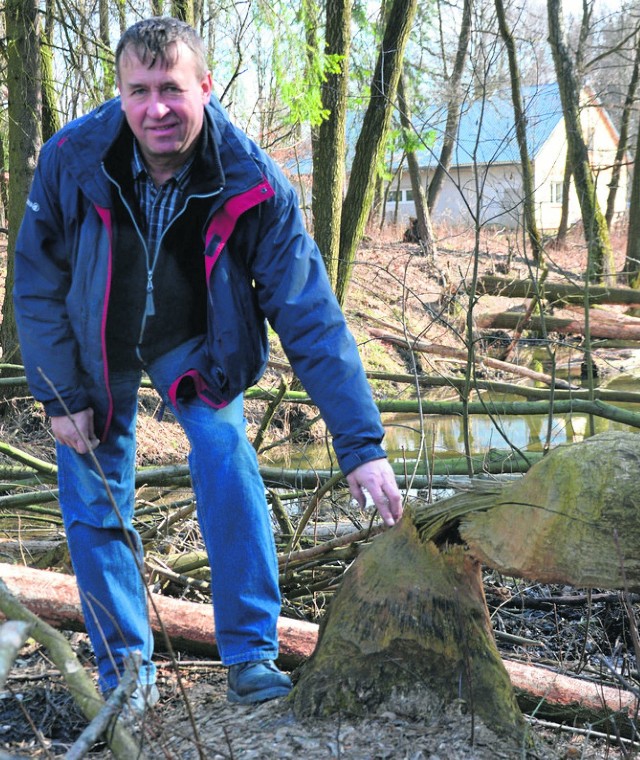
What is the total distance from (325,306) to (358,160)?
21.1 feet

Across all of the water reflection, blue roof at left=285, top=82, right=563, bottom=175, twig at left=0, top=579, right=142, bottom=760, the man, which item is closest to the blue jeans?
the man

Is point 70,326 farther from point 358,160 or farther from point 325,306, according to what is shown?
point 358,160

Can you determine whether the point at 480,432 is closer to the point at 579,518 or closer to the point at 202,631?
the point at 202,631

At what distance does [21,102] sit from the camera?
25.3ft

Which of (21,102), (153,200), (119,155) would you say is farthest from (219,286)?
(21,102)

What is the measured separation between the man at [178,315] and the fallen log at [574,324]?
9.73 meters

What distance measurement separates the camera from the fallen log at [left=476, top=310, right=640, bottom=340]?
1206 centimetres

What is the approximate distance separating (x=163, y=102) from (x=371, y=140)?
634 centimetres

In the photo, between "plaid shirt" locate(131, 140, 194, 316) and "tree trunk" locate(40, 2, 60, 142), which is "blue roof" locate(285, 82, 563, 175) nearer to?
"plaid shirt" locate(131, 140, 194, 316)

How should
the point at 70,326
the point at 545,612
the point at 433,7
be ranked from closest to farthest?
the point at 70,326 < the point at 545,612 < the point at 433,7

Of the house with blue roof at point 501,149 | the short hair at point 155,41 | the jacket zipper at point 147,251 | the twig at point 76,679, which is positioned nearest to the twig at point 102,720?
the twig at point 76,679

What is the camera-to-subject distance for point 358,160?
341 inches

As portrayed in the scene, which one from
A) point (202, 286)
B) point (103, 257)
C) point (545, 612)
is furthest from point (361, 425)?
point (545, 612)

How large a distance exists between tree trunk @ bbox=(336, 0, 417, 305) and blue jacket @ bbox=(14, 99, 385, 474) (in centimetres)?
551
